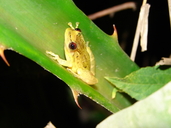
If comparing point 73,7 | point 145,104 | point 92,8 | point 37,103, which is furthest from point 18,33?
point 92,8

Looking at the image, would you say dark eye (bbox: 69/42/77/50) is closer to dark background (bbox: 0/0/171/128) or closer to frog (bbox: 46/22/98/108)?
frog (bbox: 46/22/98/108)

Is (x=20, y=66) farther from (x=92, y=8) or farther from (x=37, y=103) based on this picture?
(x=92, y=8)

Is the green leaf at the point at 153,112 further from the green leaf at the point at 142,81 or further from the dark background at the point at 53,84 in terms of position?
the dark background at the point at 53,84

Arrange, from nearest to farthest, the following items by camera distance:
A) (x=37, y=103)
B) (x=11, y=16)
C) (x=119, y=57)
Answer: (x=11, y=16)
(x=119, y=57)
(x=37, y=103)

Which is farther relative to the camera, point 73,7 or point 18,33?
point 73,7

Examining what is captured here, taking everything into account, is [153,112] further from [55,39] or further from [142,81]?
[55,39]

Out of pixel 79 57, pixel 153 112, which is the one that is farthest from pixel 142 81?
pixel 79 57
